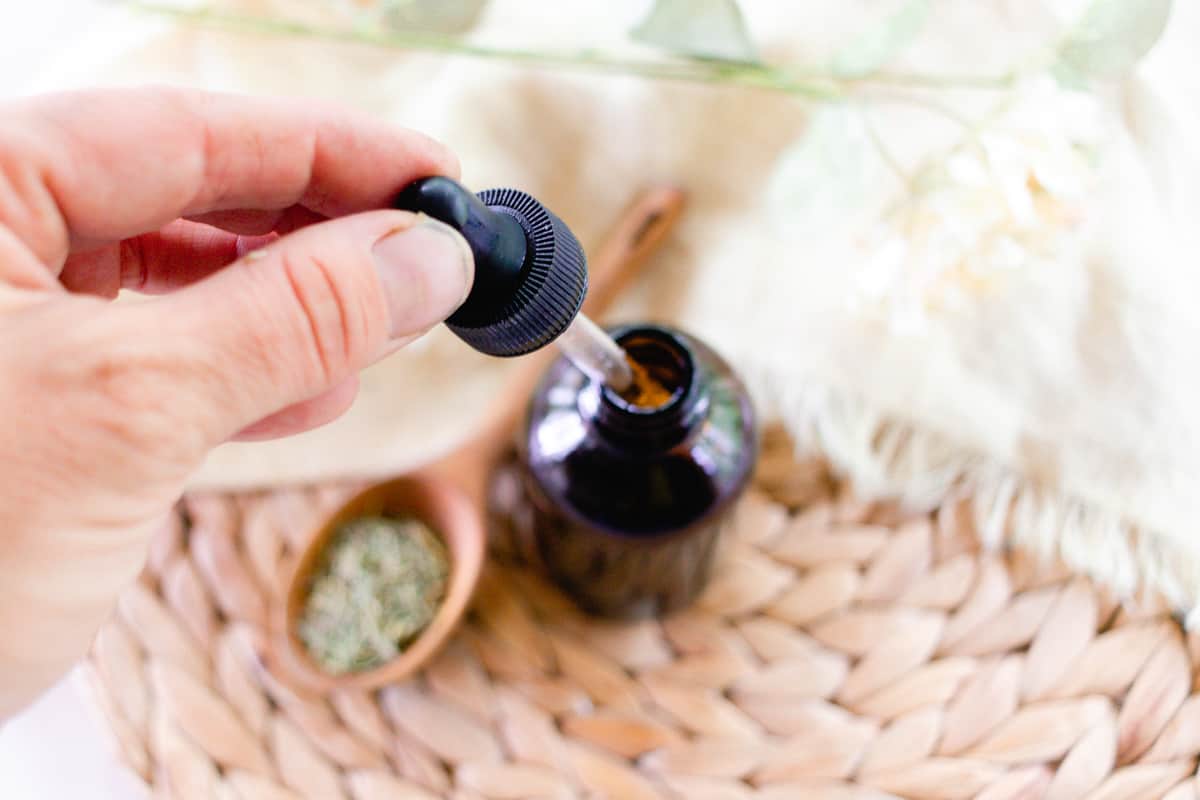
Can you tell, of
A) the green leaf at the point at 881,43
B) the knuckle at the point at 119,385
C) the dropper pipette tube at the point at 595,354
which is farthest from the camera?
the green leaf at the point at 881,43

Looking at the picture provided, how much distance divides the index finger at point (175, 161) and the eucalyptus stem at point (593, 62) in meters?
0.24

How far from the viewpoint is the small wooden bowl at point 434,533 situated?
0.53 metres

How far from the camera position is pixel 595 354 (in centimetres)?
41

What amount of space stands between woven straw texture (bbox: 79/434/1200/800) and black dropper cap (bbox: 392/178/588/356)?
270 millimetres

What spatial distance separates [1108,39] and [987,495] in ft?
0.85

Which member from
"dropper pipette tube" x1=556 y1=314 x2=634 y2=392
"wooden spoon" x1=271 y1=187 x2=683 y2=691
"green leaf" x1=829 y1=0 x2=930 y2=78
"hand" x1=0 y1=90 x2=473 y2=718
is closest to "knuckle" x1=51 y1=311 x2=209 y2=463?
"hand" x1=0 y1=90 x2=473 y2=718

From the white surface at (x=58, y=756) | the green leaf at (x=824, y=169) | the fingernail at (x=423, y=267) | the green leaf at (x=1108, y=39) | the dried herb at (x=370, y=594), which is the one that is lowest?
the white surface at (x=58, y=756)

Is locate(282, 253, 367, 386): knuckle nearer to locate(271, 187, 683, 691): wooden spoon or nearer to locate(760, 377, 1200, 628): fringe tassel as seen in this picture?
locate(271, 187, 683, 691): wooden spoon

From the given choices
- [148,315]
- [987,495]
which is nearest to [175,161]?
[148,315]

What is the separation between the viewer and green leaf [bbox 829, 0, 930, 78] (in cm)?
49

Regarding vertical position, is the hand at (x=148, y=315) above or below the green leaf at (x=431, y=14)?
below

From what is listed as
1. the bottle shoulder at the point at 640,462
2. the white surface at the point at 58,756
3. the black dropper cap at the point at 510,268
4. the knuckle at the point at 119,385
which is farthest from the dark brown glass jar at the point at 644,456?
the white surface at the point at 58,756

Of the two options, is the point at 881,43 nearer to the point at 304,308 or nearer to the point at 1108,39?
the point at 1108,39

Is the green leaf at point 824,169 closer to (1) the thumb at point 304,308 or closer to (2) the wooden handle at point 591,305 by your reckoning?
(2) the wooden handle at point 591,305
